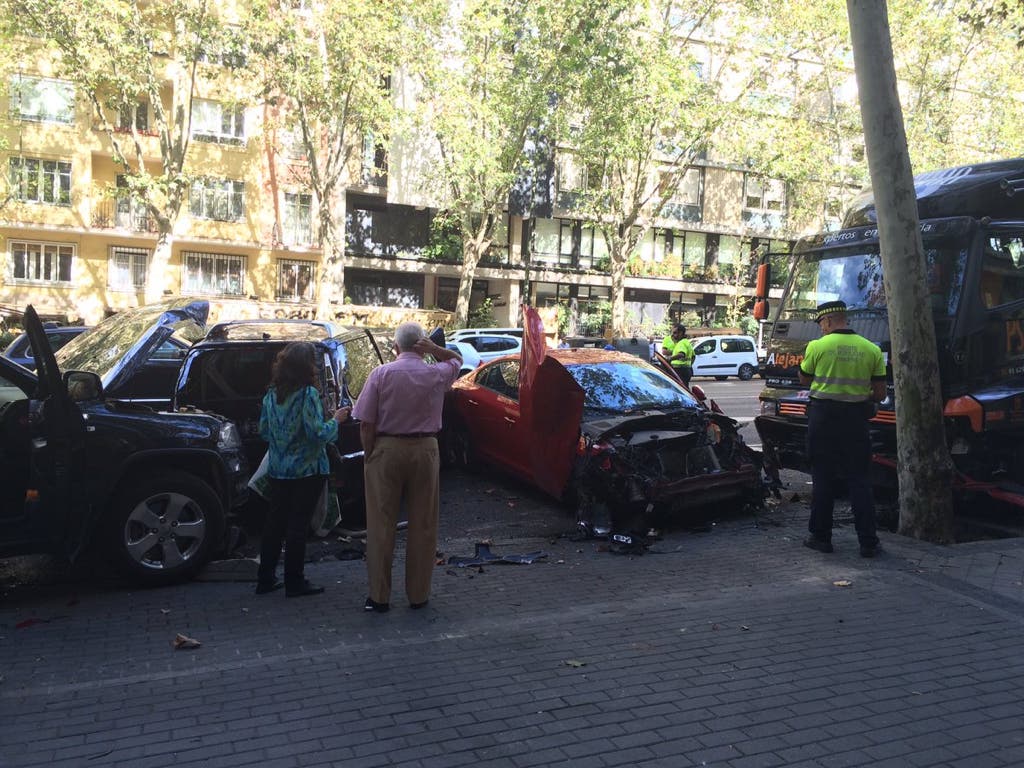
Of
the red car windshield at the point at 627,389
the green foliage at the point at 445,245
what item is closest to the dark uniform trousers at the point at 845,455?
the red car windshield at the point at 627,389

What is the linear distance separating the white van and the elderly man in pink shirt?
27347 millimetres

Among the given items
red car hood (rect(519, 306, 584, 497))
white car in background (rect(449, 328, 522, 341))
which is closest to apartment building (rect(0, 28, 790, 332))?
white car in background (rect(449, 328, 522, 341))

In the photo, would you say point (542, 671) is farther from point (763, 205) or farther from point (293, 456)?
point (763, 205)

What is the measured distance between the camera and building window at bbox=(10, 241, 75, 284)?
32344mm

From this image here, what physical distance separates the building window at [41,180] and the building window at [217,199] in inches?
179

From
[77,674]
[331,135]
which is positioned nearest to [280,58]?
[331,135]

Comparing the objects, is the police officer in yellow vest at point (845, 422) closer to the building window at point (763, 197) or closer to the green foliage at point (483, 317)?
the green foliage at point (483, 317)

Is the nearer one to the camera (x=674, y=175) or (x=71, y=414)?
(x=71, y=414)

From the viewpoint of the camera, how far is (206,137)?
110ft

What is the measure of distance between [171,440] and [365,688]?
2.59m

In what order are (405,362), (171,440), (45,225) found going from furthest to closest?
1. (45,225)
2. (171,440)
3. (405,362)

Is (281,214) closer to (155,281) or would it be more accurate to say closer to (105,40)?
(155,281)

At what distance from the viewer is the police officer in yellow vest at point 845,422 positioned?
6559mm

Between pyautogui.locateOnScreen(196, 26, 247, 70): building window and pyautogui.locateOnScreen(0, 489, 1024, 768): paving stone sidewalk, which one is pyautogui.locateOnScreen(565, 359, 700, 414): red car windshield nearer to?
pyautogui.locateOnScreen(0, 489, 1024, 768): paving stone sidewalk
